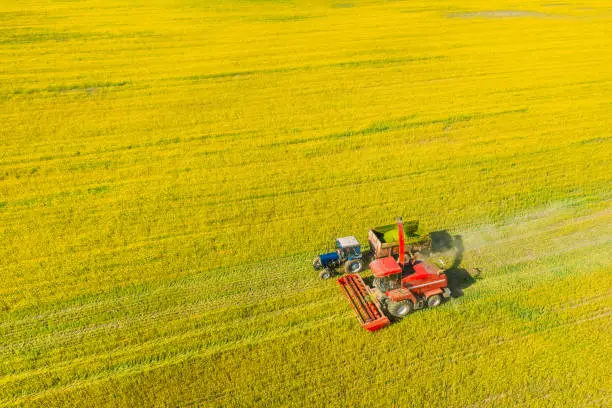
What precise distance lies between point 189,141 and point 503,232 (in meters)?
14.9

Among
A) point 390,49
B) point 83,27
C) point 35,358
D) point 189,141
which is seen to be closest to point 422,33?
point 390,49

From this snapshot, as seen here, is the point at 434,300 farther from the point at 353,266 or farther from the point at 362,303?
the point at 353,266

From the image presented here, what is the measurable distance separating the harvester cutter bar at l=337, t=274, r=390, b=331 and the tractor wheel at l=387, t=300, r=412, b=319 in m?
0.31

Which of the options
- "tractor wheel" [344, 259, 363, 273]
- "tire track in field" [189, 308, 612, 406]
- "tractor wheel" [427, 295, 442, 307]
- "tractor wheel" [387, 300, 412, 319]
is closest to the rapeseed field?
"tire track in field" [189, 308, 612, 406]

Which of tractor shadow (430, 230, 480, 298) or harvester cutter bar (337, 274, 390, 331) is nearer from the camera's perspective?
harvester cutter bar (337, 274, 390, 331)

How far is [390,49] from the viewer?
31.1m

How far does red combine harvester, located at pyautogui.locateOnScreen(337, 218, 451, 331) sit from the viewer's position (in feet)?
39.2

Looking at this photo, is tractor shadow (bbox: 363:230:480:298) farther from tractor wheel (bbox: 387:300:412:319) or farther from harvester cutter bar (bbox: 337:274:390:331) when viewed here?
tractor wheel (bbox: 387:300:412:319)

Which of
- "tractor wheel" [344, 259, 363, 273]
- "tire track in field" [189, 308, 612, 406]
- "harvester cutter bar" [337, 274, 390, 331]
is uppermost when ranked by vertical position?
"tractor wheel" [344, 259, 363, 273]

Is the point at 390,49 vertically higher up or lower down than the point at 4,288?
higher up

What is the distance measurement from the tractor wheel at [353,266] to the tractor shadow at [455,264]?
2.86 metres

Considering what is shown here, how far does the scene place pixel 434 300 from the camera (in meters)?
12.5

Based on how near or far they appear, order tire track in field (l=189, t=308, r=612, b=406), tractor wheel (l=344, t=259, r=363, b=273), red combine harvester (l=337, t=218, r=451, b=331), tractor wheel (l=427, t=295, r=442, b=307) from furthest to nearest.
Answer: tractor wheel (l=344, t=259, r=363, b=273) < tractor wheel (l=427, t=295, r=442, b=307) < red combine harvester (l=337, t=218, r=451, b=331) < tire track in field (l=189, t=308, r=612, b=406)

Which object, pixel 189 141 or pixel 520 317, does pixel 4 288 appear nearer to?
pixel 189 141
